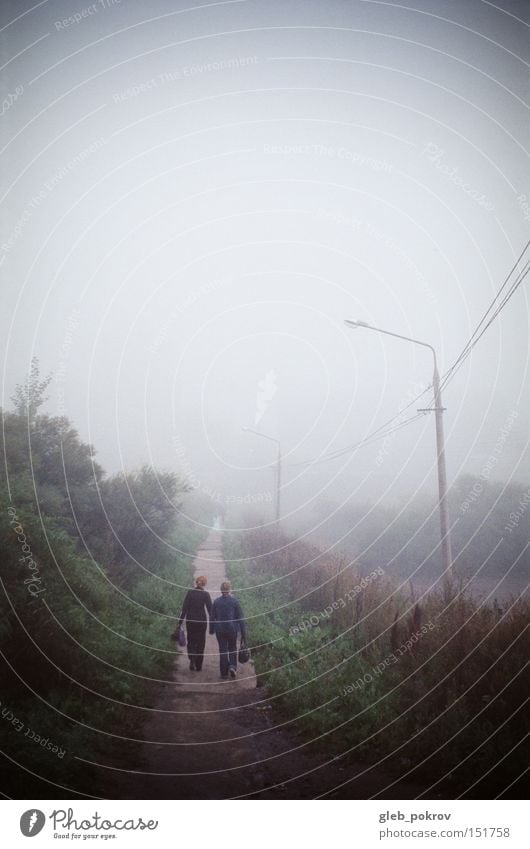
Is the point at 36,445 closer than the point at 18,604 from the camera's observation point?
No

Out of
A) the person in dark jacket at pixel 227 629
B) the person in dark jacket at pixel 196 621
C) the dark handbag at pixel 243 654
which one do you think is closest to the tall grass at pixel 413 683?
the dark handbag at pixel 243 654

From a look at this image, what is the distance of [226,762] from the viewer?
4453 mm

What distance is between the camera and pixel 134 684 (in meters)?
5.82

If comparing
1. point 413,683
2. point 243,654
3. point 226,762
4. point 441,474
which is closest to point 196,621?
point 243,654

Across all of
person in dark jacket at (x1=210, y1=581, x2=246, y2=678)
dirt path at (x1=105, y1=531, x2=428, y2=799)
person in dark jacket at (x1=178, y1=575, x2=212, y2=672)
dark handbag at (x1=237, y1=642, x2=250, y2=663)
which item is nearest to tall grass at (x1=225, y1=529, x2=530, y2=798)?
dirt path at (x1=105, y1=531, x2=428, y2=799)

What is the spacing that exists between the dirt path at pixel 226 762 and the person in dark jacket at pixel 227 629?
2.80 feet

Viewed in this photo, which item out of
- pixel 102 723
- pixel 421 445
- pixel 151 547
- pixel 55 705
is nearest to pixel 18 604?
pixel 55 705

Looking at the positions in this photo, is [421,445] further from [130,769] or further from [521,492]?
[130,769]

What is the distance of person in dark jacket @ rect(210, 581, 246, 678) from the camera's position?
21.8 ft

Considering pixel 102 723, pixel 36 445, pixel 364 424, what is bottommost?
pixel 102 723

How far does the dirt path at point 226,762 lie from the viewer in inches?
164

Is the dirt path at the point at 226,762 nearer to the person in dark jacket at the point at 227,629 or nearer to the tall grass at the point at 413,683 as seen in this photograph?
the tall grass at the point at 413,683

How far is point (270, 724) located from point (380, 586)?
14.9 feet

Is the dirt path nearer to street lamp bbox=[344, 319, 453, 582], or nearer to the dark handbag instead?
the dark handbag
